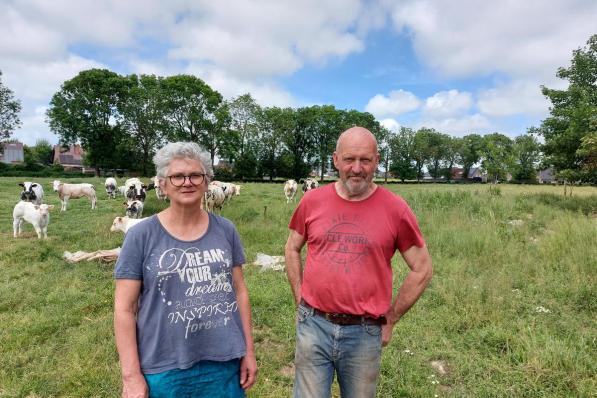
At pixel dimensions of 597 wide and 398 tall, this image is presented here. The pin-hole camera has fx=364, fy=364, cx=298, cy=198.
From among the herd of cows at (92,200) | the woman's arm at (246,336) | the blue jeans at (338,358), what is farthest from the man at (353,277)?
the herd of cows at (92,200)

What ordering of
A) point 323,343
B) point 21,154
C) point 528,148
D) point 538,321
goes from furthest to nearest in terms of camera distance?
point 21,154, point 528,148, point 538,321, point 323,343

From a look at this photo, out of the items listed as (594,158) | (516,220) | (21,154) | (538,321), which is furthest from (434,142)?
(21,154)

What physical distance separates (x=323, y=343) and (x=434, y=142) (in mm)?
83007

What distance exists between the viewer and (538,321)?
4.83 meters

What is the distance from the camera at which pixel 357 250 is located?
2395 mm

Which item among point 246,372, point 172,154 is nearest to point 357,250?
point 246,372

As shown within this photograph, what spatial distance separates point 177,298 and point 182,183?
2.05 ft

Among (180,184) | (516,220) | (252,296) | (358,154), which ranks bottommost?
(252,296)

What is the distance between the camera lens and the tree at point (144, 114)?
45406mm

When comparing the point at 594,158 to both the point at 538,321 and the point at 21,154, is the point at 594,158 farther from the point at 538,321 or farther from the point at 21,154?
the point at 21,154

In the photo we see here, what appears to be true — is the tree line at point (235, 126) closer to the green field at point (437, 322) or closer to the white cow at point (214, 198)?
the green field at point (437, 322)

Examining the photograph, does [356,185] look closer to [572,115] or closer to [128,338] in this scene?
[128,338]

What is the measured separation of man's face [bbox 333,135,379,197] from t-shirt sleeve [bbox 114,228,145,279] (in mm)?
1322

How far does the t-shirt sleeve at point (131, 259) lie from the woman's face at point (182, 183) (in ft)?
0.97
